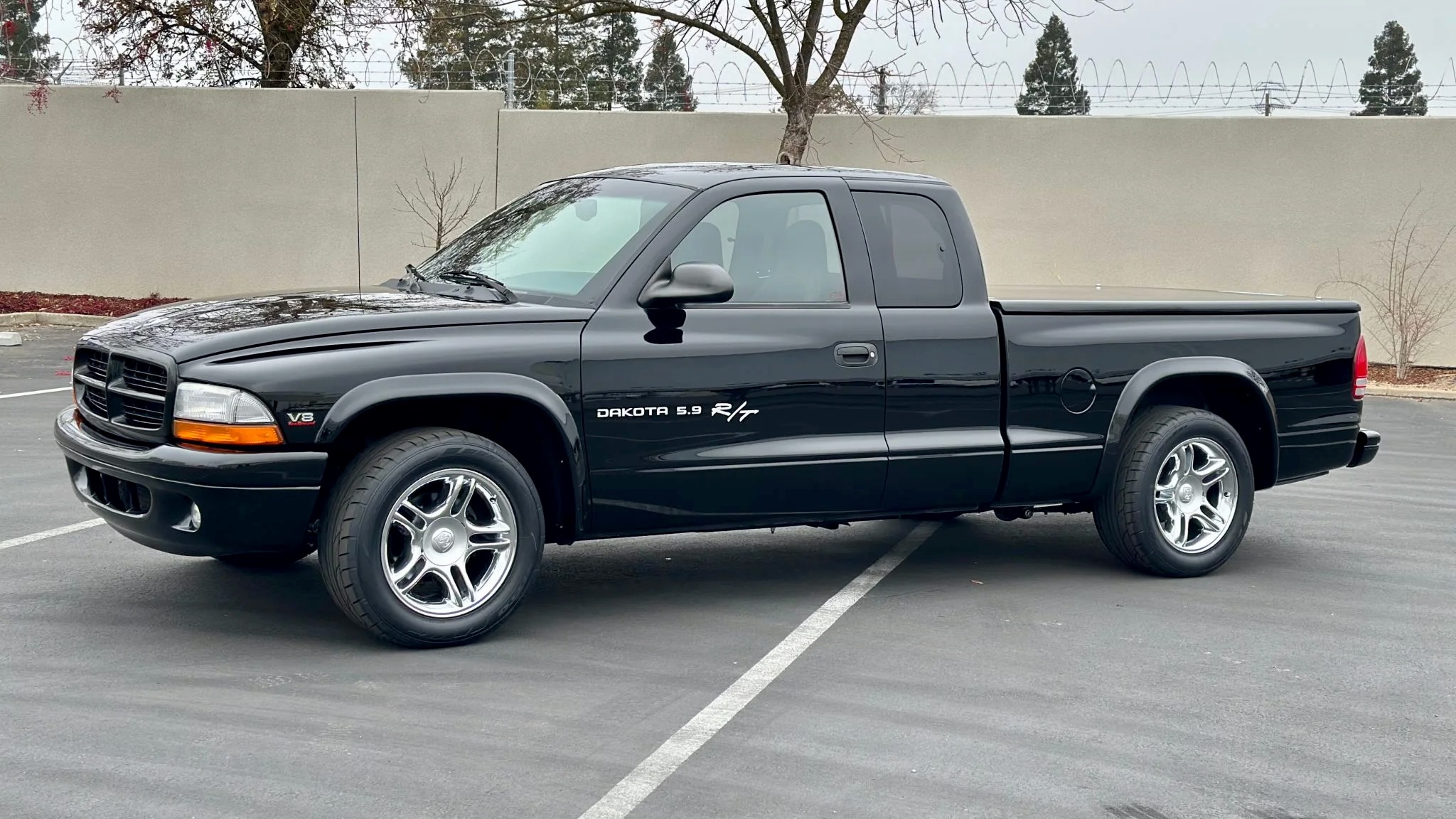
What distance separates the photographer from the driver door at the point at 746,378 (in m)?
5.71

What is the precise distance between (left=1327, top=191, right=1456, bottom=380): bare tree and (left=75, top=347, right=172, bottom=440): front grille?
13.5m

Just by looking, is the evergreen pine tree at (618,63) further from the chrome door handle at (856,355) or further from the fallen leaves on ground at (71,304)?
the chrome door handle at (856,355)

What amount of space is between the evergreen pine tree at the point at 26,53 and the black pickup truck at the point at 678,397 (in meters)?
13.3

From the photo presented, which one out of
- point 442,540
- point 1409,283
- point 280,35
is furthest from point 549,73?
point 442,540

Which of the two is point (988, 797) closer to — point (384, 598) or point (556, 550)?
point (384, 598)

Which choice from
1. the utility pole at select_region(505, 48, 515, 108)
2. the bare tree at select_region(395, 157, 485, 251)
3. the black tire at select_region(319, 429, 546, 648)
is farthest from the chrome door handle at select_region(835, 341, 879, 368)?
the utility pole at select_region(505, 48, 515, 108)

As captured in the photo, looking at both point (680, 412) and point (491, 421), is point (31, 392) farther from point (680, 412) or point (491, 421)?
point (680, 412)

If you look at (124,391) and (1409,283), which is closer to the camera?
(124,391)

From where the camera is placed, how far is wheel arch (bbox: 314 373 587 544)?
521cm

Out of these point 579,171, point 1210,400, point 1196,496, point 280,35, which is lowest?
point 1196,496

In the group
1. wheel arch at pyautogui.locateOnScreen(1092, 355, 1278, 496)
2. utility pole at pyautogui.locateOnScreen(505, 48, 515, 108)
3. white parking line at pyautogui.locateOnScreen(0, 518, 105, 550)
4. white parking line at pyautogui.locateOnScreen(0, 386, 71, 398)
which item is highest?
utility pole at pyautogui.locateOnScreen(505, 48, 515, 108)

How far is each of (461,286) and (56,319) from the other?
12.5m

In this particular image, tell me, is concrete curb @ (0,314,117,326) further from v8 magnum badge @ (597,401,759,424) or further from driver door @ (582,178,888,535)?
v8 magnum badge @ (597,401,759,424)

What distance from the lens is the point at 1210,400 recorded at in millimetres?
7293
